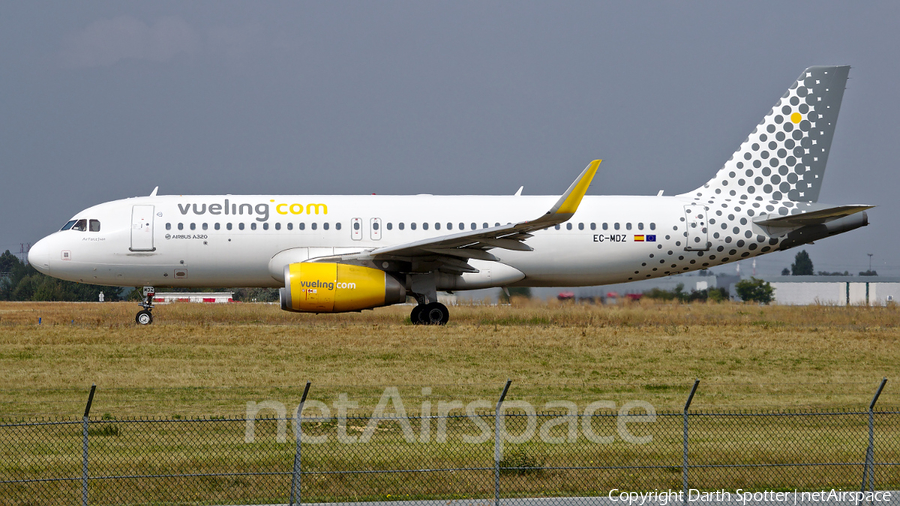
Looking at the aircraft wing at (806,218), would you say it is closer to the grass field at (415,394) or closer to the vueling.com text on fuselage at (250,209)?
the grass field at (415,394)

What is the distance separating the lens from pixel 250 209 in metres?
23.5

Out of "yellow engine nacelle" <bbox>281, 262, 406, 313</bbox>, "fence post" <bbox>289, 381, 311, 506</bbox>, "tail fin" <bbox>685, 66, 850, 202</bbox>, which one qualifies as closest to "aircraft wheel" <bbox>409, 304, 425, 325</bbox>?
"yellow engine nacelle" <bbox>281, 262, 406, 313</bbox>

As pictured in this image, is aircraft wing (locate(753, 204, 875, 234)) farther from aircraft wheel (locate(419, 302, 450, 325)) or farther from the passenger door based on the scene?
the passenger door

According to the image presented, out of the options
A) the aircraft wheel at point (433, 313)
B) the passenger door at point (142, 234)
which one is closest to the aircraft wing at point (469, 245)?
the aircraft wheel at point (433, 313)

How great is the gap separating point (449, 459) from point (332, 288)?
1183 centimetres

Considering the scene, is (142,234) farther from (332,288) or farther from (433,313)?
(433,313)

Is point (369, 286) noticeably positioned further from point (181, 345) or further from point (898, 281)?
point (898, 281)

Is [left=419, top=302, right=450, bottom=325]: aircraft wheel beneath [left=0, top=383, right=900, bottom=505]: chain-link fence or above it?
above

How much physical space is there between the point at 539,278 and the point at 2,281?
50.7 meters

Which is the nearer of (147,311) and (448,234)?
(147,311)

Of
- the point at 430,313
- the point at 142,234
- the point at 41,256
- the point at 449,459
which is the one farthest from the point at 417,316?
the point at 449,459

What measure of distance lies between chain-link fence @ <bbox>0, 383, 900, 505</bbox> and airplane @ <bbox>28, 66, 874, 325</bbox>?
1062cm

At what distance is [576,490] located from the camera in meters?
9.23

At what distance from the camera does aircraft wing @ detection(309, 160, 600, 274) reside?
66.4 feet
